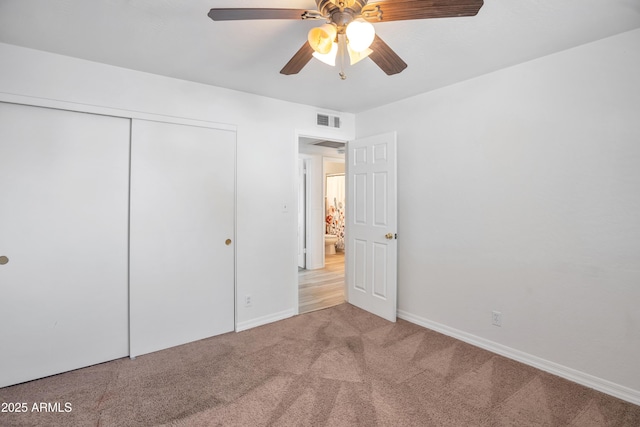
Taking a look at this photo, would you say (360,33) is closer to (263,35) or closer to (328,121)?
(263,35)

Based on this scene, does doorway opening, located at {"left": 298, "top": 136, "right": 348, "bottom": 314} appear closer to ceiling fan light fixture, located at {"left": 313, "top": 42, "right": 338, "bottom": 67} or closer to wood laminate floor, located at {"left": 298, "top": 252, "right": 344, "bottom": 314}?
wood laminate floor, located at {"left": 298, "top": 252, "right": 344, "bottom": 314}

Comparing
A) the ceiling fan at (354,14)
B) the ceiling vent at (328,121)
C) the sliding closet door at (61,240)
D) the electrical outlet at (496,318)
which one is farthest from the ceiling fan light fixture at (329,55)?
the electrical outlet at (496,318)

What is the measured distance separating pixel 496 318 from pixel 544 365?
434 millimetres

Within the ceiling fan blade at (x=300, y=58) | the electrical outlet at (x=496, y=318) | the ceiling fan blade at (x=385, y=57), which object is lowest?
the electrical outlet at (x=496, y=318)

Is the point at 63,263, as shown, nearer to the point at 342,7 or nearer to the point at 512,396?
the point at 342,7

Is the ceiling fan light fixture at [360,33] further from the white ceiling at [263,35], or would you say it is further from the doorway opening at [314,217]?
the doorway opening at [314,217]

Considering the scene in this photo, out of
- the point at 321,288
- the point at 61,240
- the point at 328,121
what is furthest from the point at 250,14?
the point at 321,288

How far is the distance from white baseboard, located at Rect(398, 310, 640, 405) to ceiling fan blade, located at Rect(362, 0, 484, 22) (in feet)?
8.13

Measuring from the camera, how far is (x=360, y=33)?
134cm

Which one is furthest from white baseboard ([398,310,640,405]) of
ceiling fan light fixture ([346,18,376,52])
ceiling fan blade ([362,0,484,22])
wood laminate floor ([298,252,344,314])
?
ceiling fan light fixture ([346,18,376,52])

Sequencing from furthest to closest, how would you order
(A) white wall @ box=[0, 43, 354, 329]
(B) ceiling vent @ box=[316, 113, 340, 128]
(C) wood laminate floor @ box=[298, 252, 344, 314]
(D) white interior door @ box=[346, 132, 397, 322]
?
(C) wood laminate floor @ box=[298, 252, 344, 314], (B) ceiling vent @ box=[316, 113, 340, 128], (D) white interior door @ box=[346, 132, 397, 322], (A) white wall @ box=[0, 43, 354, 329]

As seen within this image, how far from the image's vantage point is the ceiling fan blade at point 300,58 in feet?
5.40

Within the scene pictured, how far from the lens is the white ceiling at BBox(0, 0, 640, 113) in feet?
5.63

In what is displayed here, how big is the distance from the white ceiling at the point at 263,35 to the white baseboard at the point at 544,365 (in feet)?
7.60
